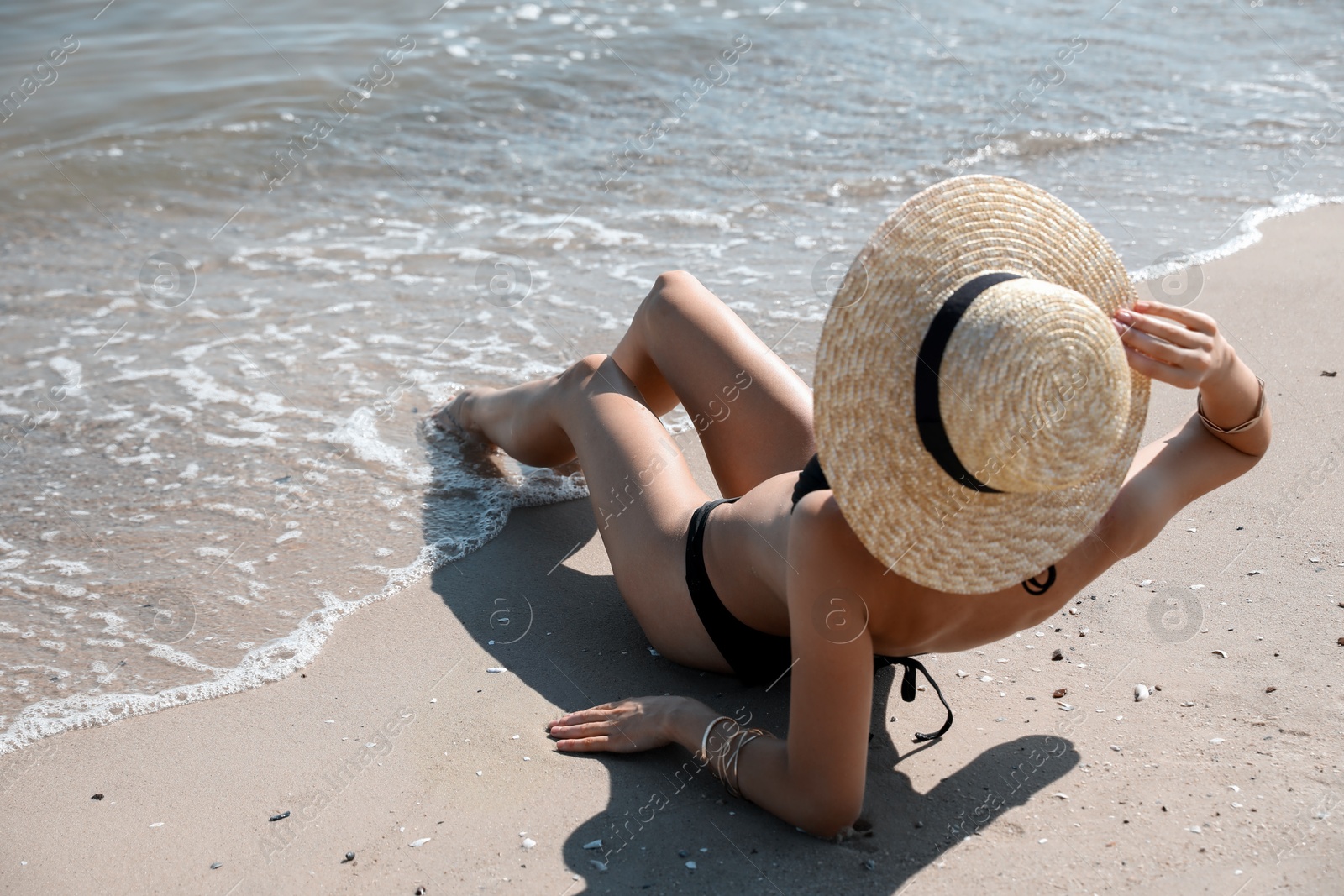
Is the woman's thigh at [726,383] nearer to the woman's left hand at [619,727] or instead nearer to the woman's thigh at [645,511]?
the woman's thigh at [645,511]

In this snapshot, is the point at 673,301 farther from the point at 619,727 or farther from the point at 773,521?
the point at 619,727

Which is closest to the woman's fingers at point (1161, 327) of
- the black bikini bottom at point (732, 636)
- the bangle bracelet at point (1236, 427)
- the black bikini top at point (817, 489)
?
the bangle bracelet at point (1236, 427)

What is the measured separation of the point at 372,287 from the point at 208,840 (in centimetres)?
359

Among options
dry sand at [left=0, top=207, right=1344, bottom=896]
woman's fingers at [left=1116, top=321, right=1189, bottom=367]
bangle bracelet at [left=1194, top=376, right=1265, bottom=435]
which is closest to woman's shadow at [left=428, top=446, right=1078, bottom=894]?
dry sand at [left=0, top=207, right=1344, bottom=896]

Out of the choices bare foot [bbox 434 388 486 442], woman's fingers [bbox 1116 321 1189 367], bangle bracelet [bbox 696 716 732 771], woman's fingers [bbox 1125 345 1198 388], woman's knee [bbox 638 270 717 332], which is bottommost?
bangle bracelet [bbox 696 716 732 771]

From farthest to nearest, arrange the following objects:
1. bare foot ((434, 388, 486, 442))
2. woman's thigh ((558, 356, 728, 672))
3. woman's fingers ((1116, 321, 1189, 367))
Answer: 1. bare foot ((434, 388, 486, 442))
2. woman's thigh ((558, 356, 728, 672))
3. woman's fingers ((1116, 321, 1189, 367))

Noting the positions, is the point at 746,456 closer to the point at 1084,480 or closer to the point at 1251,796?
the point at 1084,480

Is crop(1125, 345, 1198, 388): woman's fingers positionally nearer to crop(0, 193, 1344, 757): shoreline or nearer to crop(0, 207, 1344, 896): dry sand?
crop(0, 207, 1344, 896): dry sand

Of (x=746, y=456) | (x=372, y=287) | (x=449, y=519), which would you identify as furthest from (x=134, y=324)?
(x=746, y=456)

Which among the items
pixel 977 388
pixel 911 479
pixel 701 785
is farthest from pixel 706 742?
pixel 977 388

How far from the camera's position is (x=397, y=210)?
258 inches

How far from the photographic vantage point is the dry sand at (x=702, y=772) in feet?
7.19

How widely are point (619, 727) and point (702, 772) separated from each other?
21cm

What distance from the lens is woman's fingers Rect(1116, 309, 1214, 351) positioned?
6.19 feet
